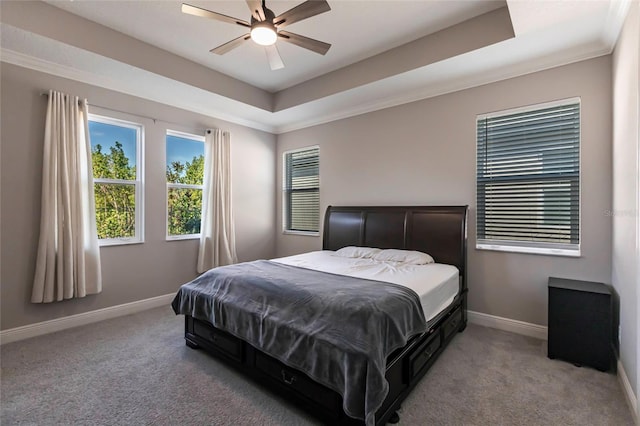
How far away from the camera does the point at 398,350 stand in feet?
6.13

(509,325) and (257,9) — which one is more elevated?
(257,9)

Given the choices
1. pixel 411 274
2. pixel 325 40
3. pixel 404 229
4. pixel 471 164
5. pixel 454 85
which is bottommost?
pixel 411 274

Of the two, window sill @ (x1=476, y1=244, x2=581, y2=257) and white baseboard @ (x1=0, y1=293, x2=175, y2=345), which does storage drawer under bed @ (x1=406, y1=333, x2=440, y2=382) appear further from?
white baseboard @ (x1=0, y1=293, x2=175, y2=345)

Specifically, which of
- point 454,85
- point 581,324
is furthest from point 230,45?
point 581,324

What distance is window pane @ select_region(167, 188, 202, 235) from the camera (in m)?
4.14

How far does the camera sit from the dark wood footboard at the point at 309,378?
1740 mm

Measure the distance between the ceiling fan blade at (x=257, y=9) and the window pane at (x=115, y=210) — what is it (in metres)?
2.78

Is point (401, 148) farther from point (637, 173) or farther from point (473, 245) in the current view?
point (637, 173)

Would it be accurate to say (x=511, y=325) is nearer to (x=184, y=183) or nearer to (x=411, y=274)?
(x=411, y=274)

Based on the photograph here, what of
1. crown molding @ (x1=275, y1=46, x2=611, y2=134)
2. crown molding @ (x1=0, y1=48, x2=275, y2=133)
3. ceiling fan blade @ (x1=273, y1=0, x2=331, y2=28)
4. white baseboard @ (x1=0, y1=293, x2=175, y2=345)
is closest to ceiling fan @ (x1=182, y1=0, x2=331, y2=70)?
ceiling fan blade @ (x1=273, y1=0, x2=331, y2=28)

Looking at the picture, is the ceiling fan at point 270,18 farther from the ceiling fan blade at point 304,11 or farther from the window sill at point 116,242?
the window sill at point 116,242

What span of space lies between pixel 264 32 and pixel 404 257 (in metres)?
2.53

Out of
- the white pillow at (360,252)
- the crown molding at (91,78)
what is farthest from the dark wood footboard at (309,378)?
the crown molding at (91,78)

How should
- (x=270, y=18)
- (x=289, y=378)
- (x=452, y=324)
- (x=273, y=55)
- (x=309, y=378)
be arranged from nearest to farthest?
(x=309, y=378), (x=289, y=378), (x=270, y=18), (x=273, y=55), (x=452, y=324)
